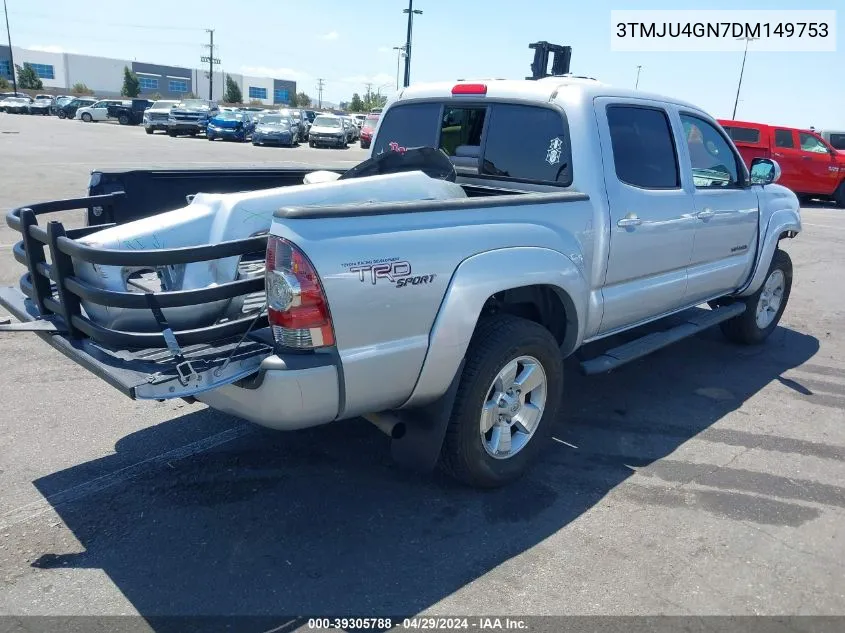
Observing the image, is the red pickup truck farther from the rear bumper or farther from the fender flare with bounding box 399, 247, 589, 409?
the rear bumper

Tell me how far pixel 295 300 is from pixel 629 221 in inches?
90.3

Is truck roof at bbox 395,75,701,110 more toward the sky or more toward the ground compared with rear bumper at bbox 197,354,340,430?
more toward the sky

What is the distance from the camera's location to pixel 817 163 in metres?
18.5

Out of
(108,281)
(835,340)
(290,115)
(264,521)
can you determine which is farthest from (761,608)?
(290,115)

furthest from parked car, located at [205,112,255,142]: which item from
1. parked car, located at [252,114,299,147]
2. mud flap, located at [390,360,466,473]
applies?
mud flap, located at [390,360,466,473]

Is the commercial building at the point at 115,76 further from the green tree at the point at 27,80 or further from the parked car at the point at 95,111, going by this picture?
the parked car at the point at 95,111

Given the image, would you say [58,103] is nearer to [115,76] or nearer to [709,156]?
[709,156]

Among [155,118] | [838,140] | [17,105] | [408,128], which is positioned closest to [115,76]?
[17,105]

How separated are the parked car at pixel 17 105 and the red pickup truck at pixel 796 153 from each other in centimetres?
5721

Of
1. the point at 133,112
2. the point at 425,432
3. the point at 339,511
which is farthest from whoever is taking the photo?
the point at 133,112

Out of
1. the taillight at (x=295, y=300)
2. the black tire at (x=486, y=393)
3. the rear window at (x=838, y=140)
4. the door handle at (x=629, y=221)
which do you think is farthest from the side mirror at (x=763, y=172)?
the rear window at (x=838, y=140)

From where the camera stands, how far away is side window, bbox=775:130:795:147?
18.1 m

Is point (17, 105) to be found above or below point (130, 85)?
below

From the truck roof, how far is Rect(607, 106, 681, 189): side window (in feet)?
0.37
